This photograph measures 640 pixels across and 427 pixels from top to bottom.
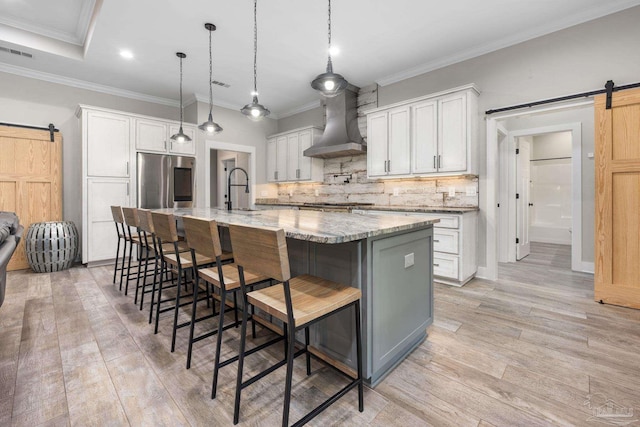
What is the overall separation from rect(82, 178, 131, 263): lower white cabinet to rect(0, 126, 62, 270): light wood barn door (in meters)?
0.62

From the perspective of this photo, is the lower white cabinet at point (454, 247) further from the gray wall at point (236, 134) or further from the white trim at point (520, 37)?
the gray wall at point (236, 134)

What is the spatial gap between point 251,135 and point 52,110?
3.11 meters

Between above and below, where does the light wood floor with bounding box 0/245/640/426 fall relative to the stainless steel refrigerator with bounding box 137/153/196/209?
below

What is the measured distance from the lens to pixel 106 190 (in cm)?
431

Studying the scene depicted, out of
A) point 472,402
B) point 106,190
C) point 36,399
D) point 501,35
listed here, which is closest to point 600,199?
point 501,35

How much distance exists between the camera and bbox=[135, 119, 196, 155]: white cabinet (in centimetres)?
459

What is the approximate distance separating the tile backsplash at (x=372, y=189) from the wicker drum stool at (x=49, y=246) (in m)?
3.53

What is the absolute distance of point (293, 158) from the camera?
5.78 meters

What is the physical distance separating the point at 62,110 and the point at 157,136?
4.43 ft

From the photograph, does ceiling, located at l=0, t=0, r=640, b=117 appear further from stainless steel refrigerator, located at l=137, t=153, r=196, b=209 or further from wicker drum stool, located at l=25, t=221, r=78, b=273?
wicker drum stool, located at l=25, t=221, r=78, b=273

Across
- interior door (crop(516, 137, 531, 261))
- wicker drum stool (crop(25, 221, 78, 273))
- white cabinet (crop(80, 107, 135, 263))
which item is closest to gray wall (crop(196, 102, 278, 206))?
white cabinet (crop(80, 107, 135, 263))

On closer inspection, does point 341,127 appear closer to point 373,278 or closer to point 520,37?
point 520,37

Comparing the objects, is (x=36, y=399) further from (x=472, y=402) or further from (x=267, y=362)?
(x=472, y=402)

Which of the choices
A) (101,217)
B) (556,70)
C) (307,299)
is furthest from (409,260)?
(101,217)
